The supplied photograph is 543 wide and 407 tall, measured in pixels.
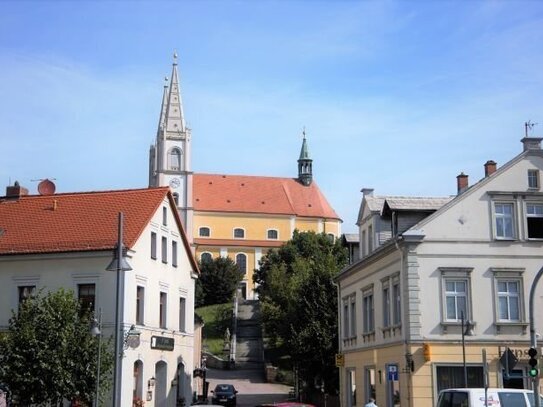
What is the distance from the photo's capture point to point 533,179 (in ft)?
112

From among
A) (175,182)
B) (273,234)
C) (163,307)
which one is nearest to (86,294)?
(163,307)

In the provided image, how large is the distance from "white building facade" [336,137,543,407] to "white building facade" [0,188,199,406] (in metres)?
12.3

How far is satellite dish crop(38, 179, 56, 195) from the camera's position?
161ft

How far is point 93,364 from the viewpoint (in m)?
33.8

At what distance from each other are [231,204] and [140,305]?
90.5 meters

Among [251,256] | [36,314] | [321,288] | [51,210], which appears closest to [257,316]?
[251,256]

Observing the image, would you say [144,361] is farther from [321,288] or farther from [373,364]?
[321,288]

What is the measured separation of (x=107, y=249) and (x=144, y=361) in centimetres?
590

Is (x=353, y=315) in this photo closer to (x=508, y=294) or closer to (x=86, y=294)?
(x=508, y=294)

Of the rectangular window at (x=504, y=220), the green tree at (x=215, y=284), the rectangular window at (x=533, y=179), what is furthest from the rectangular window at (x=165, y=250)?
the green tree at (x=215, y=284)

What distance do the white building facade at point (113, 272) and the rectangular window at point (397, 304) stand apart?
1192cm

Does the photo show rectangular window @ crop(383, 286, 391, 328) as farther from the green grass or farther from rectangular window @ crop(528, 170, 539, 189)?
the green grass

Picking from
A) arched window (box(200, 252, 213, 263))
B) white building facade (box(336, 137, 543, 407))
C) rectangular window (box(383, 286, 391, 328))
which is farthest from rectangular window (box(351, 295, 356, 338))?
arched window (box(200, 252, 213, 263))

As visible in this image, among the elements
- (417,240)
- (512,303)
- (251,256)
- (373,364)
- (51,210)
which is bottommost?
(373,364)
